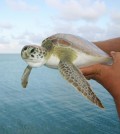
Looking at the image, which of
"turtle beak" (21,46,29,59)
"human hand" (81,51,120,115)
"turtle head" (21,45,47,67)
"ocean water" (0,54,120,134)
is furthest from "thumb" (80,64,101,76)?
"ocean water" (0,54,120,134)

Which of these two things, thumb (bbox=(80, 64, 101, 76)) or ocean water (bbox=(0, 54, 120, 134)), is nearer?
thumb (bbox=(80, 64, 101, 76))

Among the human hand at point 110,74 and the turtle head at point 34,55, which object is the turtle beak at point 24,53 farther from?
the human hand at point 110,74

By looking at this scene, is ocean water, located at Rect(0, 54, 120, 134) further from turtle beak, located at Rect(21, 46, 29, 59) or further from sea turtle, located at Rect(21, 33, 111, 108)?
turtle beak, located at Rect(21, 46, 29, 59)

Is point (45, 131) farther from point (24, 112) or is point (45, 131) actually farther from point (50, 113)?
point (24, 112)

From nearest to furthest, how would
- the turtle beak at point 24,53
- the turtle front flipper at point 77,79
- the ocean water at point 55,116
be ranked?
1. the turtle front flipper at point 77,79
2. the turtle beak at point 24,53
3. the ocean water at point 55,116

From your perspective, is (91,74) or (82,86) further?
(91,74)

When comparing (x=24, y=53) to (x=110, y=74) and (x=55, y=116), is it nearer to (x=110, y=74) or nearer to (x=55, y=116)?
(x=110, y=74)

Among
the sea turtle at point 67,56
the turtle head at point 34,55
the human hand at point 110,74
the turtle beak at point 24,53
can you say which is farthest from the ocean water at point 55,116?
the turtle beak at point 24,53

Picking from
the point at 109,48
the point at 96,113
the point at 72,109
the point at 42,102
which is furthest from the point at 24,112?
the point at 109,48
